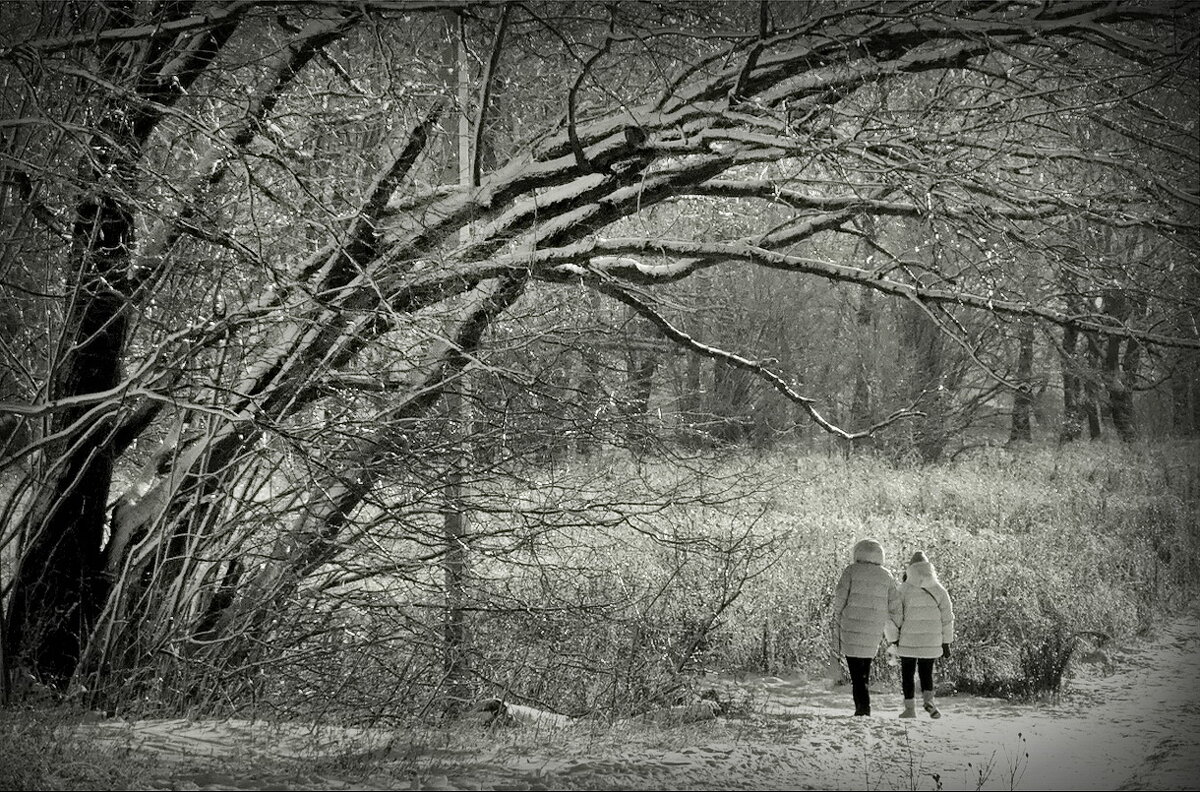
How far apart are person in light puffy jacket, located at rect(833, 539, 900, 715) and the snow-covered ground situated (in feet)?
1.82

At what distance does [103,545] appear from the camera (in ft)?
25.2

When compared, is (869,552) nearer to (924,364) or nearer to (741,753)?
(741,753)

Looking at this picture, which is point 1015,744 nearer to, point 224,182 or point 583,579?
point 583,579

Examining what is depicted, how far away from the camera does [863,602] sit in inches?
280

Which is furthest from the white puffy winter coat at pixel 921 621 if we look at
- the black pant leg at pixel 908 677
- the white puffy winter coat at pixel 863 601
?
the white puffy winter coat at pixel 863 601

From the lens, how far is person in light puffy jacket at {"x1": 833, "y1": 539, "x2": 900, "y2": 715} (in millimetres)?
7023

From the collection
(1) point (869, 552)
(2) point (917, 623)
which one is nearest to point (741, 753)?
(1) point (869, 552)

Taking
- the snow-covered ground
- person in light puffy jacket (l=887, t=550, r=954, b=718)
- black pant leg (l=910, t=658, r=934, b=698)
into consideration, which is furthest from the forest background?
black pant leg (l=910, t=658, r=934, b=698)

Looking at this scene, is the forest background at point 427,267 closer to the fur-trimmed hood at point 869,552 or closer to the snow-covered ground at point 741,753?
the snow-covered ground at point 741,753

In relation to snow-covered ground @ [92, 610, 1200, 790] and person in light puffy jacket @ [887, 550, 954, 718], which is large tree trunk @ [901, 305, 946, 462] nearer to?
snow-covered ground @ [92, 610, 1200, 790]

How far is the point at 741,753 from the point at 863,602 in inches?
70.9

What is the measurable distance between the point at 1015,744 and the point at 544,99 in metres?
5.99

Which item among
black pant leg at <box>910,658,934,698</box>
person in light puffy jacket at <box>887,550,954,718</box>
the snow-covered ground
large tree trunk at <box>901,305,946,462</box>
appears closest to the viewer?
the snow-covered ground

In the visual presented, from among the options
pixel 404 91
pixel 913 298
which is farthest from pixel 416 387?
pixel 913 298
